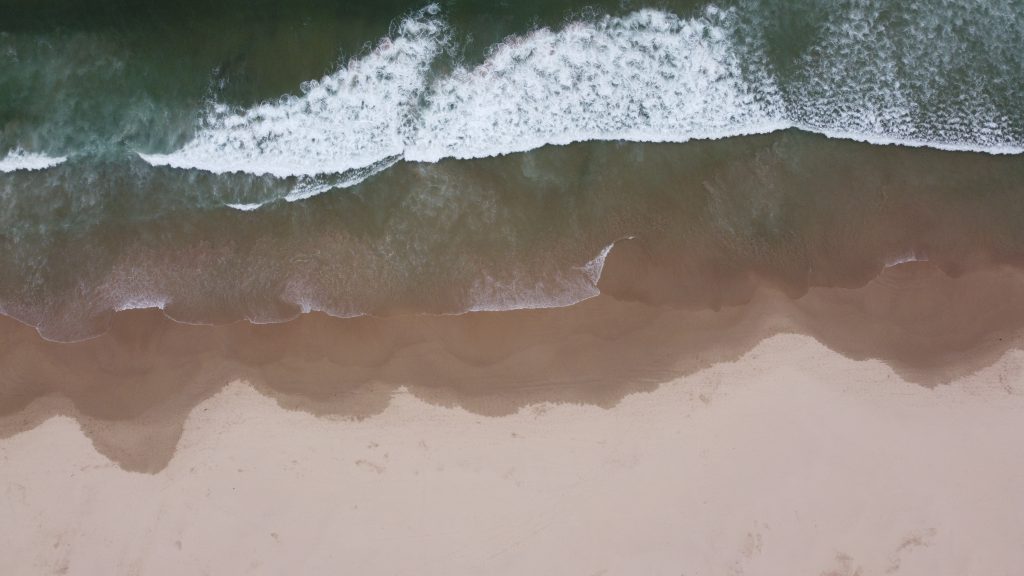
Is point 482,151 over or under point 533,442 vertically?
over

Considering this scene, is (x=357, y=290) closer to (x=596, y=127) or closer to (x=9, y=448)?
(x=596, y=127)

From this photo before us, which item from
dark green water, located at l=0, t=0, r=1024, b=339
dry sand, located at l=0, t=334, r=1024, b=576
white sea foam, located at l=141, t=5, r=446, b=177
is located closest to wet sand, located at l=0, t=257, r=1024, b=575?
dry sand, located at l=0, t=334, r=1024, b=576

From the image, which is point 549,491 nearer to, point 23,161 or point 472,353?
point 472,353

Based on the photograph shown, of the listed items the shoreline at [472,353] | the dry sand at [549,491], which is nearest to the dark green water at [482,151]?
the shoreline at [472,353]

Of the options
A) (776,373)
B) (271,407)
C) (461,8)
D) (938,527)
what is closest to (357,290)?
(271,407)

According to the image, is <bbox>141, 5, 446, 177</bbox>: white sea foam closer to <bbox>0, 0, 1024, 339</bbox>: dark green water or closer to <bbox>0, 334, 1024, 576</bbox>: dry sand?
<bbox>0, 0, 1024, 339</bbox>: dark green water

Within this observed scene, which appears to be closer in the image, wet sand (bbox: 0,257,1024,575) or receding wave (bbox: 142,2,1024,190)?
wet sand (bbox: 0,257,1024,575)

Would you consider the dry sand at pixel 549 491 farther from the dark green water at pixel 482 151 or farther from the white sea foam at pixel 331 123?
the white sea foam at pixel 331 123

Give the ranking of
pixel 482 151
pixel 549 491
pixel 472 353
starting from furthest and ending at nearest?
pixel 482 151 < pixel 472 353 < pixel 549 491

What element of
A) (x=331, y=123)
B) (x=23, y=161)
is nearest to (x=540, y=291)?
(x=331, y=123)
